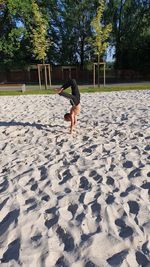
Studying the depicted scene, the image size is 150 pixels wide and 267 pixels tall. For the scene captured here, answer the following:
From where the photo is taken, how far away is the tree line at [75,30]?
130 feet

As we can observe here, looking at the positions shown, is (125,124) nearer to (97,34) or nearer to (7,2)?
(97,34)

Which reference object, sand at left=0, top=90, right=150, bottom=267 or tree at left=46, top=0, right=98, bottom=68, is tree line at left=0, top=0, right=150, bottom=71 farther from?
sand at left=0, top=90, right=150, bottom=267

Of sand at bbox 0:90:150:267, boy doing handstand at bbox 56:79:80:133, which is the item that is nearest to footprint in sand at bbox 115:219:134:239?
sand at bbox 0:90:150:267

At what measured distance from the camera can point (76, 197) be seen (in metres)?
4.55

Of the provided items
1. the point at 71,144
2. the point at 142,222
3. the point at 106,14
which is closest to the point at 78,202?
the point at 142,222

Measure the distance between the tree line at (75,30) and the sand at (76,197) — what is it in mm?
32380

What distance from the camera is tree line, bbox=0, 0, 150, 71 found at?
39656 mm

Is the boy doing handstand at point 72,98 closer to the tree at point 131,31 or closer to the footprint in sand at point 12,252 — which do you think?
the footprint in sand at point 12,252

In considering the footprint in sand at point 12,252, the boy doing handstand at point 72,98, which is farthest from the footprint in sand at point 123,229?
the boy doing handstand at point 72,98

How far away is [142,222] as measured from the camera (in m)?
3.83

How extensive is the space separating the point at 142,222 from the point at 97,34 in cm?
2522

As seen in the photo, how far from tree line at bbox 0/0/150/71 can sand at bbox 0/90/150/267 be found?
106 feet

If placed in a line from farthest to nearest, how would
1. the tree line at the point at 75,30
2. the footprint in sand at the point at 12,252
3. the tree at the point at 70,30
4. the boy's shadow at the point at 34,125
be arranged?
1. the tree at the point at 70,30
2. the tree line at the point at 75,30
3. the boy's shadow at the point at 34,125
4. the footprint in sand at the point at 12,252

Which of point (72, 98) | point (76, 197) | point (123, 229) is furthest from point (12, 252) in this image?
point (72, 98)
